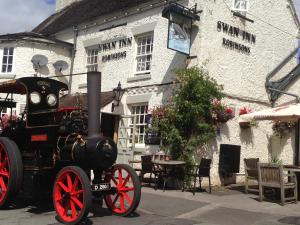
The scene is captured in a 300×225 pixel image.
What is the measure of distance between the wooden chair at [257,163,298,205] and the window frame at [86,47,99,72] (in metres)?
8.14

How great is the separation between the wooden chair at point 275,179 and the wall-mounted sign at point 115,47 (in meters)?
6.71

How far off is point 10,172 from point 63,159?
955mm

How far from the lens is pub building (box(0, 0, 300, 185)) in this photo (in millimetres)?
12766

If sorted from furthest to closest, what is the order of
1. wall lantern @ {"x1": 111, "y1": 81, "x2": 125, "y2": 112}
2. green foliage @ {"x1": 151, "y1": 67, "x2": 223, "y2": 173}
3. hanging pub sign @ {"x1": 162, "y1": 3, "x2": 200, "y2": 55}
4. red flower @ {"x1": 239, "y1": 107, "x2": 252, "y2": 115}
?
wall lantern @ {"x1": 111, "y1": 81, "x2": 125, "y2": 112}
red flower @ {"x1": 239, "y1": 107, "x2": 252, "y2": 115}
hanging pub sign @ {"x1": 162, "y1": 3, "x2": 200, "y2": 55}
green foliage @ {"x1": 151, "y1": 67, "x2": 223, "y2": 173}

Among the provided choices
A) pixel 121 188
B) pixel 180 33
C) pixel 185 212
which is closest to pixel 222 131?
pixel 180 33

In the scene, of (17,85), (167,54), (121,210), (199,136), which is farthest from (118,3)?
(121,210)

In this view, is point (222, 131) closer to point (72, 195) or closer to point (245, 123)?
point (245, 123)

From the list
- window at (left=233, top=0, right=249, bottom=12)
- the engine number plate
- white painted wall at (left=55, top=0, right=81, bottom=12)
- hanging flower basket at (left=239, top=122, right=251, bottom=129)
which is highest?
white painted wall at (left=55, top=0, right=81, bottom=12)

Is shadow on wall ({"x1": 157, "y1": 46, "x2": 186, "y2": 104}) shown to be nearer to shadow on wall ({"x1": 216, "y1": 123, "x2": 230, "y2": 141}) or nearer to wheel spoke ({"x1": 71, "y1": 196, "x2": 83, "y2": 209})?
shadow on wall ({"x1": 216, "y1": 123, "x2": 230, "y2": 141})

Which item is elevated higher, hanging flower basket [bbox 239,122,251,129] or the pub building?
the pub building

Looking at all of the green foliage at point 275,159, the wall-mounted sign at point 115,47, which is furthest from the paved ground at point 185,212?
the wall-mounted sign at point 115,47

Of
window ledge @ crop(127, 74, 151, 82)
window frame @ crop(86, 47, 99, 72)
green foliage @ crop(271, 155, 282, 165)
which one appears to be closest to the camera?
window ledge @ crop(127, 74, 151, 82)

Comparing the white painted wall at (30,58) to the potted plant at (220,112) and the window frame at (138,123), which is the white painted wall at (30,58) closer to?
the window frame at (138,123)

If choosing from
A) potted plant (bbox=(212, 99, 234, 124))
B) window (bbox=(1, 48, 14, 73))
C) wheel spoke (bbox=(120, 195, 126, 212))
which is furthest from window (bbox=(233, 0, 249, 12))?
window (bbox=(1, 48, 14, 73))
